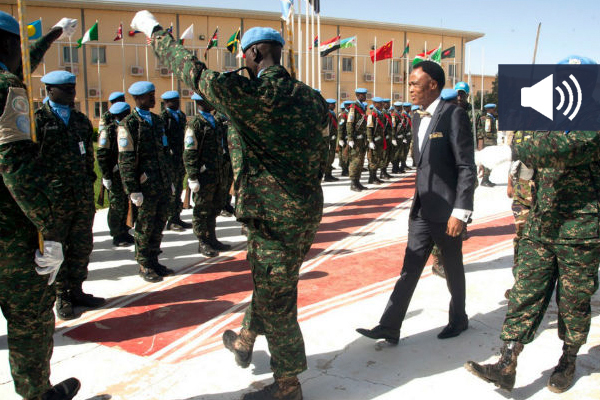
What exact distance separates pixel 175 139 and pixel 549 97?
20.3 ft

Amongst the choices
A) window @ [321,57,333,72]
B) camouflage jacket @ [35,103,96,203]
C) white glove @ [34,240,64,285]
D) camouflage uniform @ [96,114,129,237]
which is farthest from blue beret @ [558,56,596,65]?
Answer: window @ [321,57,333,72]

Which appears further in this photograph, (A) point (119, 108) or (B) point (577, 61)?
(A) point (119, 108)

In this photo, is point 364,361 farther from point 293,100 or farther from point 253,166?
point 293,100

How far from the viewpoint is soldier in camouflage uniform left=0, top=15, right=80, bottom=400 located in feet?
8.23

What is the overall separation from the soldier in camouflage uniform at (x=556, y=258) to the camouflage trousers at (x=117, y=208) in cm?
548

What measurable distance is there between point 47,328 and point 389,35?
35006 mm

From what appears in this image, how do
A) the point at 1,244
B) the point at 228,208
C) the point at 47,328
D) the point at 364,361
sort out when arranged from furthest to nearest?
the point at 228,208 < the point at 364,361 < the point at 47,328 < the point at 1,244

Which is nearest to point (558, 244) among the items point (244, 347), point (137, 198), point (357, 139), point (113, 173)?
point (244, 347)

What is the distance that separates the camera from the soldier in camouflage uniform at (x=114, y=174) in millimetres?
6797

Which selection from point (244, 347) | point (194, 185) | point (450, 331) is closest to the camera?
point (244, 347)

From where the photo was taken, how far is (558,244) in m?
3.02

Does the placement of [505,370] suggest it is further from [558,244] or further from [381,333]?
[381,333]

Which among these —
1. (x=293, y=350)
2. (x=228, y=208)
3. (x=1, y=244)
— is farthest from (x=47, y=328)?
(x=228, y=208)

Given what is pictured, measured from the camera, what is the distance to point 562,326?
3.19 m
